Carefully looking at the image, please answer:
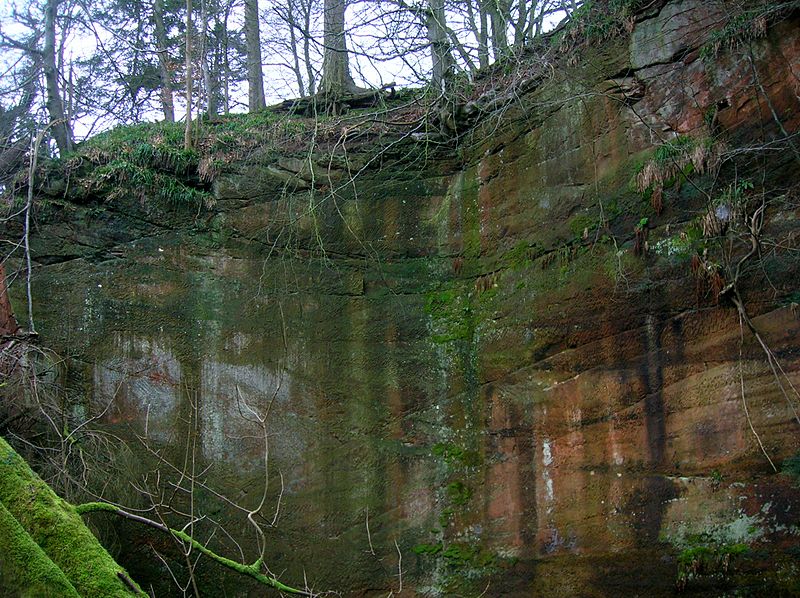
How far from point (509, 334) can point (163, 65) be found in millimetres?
9403

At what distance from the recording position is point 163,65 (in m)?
12.9

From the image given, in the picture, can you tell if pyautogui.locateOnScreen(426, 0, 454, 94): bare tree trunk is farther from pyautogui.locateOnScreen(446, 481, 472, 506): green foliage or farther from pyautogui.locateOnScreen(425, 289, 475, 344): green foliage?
pyautogui.locateOnScreen(446, 481, 472, 506): green foliage

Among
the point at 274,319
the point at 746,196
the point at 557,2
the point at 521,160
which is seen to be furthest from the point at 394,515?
the point at 557,2

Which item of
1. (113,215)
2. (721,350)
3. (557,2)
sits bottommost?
(721,350)

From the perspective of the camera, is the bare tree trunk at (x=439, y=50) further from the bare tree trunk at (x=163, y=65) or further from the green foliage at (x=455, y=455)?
the bare tree trunk at (x=163, y=65)

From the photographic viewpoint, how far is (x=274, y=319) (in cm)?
722

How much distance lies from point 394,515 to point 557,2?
7072 millimetres

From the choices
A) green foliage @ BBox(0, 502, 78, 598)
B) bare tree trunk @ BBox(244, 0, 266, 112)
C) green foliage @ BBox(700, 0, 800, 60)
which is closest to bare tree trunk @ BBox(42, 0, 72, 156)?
bare tree trunk @ BBox(244, 0, 266, 112)

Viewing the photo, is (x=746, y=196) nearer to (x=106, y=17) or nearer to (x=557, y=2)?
(x=557, y=2)

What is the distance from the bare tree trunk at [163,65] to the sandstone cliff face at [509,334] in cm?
603

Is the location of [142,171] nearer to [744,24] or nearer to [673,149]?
[673,149]

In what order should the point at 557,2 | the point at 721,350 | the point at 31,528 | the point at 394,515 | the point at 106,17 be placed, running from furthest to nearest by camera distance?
the point at 106,17, the point at 557,2, the point at 394,515, the point at 721,350, the point at 31,528

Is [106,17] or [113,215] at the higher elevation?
[106,17]

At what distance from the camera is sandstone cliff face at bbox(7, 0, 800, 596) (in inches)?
212
